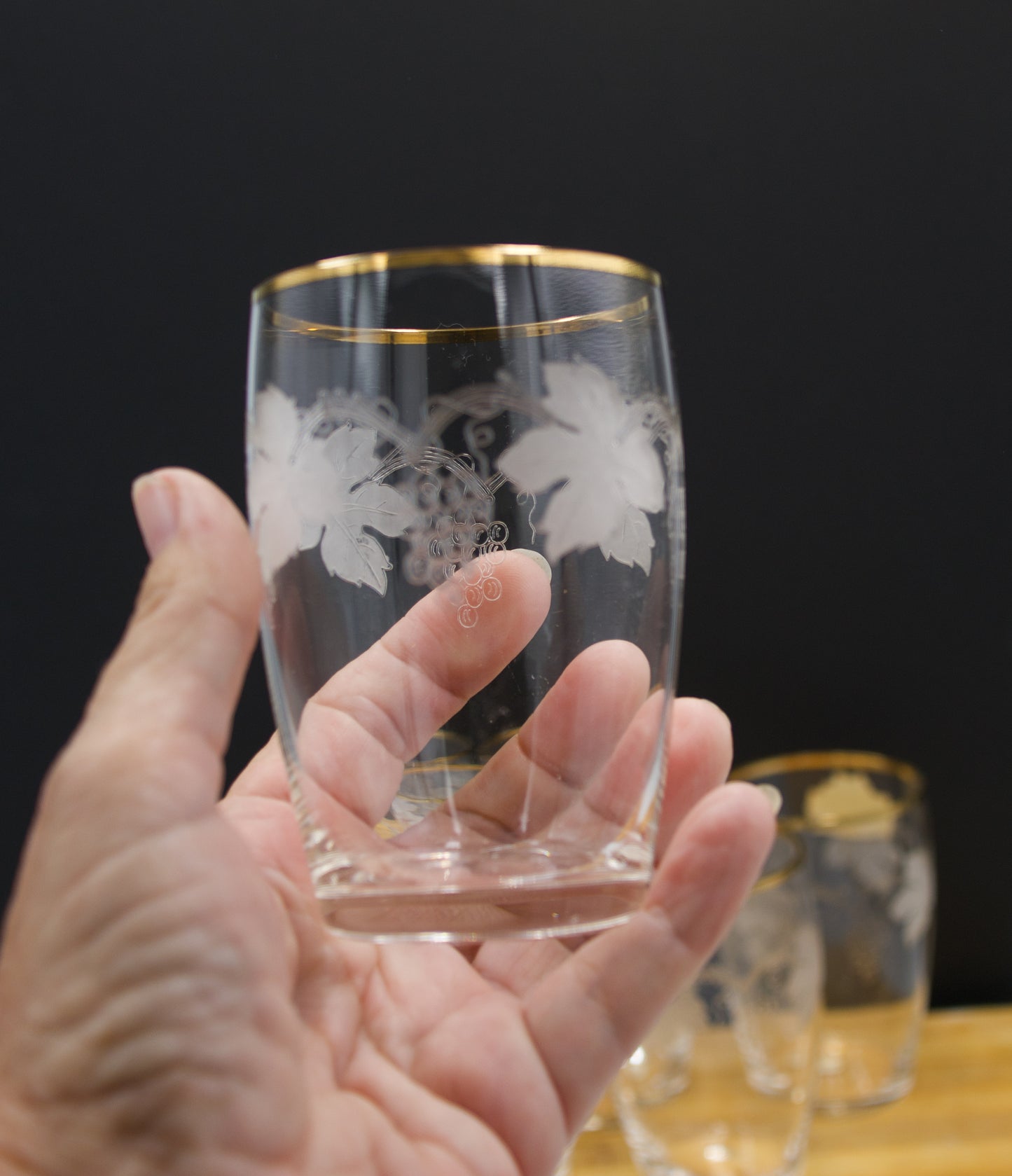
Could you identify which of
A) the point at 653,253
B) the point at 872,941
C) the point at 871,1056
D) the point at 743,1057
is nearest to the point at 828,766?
the point at 872,941

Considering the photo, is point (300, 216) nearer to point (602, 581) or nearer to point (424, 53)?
point (424, 53)

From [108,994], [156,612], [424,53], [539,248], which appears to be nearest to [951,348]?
[424,53]

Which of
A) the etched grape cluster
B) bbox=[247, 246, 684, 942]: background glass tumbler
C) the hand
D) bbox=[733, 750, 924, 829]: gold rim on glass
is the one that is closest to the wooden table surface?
bbox=[733, 750, 924, 829]: gold rim on glass

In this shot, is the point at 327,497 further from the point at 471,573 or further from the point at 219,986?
the point at 219,986

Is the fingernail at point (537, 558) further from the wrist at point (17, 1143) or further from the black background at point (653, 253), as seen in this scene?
the black background at point (653, 253)

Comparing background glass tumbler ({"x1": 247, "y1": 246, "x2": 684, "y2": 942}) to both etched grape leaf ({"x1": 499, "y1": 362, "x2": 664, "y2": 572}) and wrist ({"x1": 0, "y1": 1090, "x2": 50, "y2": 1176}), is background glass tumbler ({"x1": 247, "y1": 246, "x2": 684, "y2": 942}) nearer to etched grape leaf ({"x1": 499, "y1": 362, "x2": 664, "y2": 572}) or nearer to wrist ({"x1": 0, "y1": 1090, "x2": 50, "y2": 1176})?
etched grape leaf ({"x1": 499, "y1": 362, "x2": 664, "y2": 572})

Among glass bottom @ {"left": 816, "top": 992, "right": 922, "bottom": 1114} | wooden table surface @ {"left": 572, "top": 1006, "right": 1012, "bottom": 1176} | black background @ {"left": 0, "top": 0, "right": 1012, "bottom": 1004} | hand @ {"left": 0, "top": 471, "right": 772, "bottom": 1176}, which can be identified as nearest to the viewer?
hand @ {"left": 0, "top": 471, "right": 772, "bottom": 1176}
